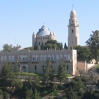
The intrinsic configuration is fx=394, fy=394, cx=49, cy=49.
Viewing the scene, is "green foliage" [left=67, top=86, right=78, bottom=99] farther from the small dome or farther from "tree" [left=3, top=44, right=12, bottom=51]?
"tree" [left=3, top=44, right=12, bottom=51]

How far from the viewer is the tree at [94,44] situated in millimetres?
68000

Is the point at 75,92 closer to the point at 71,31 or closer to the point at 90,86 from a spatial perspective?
the point at 90,86

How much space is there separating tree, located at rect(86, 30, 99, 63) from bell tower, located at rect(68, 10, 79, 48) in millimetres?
9457

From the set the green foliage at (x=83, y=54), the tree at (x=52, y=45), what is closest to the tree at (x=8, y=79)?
the tree at (x=52, y=45)

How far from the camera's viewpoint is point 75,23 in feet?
259

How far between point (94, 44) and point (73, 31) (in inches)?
453

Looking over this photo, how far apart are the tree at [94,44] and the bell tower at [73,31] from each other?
946 cm

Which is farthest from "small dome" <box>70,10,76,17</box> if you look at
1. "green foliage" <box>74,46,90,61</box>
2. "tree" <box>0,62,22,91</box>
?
"tree" <box>0,62,22,91</box>

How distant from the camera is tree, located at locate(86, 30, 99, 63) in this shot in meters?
68.0

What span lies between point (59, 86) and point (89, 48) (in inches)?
608

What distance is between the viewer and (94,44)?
68.7 m

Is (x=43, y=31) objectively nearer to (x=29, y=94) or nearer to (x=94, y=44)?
(x=94, y=44)

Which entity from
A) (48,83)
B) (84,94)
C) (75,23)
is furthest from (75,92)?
(75,23)

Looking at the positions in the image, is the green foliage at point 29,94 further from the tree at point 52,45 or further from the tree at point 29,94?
the tree at point 52,45
